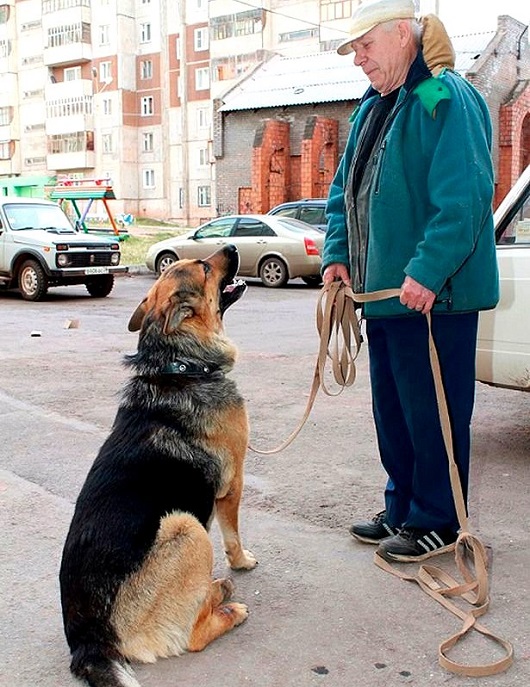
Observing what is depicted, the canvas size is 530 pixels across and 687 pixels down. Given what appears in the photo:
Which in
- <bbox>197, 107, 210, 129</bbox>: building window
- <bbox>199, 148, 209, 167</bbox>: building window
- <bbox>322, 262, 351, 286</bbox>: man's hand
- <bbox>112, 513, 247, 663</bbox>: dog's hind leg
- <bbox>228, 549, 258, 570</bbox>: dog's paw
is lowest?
<bbox>228, 549, 258, 570</bbox>: dog's paw

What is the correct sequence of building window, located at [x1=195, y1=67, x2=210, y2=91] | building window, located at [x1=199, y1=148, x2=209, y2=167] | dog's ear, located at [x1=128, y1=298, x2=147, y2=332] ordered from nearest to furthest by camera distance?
dog's ear, located at [x1=128, y1=298, x2=147, y2=332] < building window, located at [x1=199, y1=148, x2=209, y2=167] < building window, located at [x1=195, y1=67, x2=210, y2=91]

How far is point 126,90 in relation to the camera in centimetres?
5800

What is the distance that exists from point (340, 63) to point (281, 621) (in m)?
32.1

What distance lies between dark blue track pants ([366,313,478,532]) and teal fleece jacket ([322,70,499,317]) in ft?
0.42

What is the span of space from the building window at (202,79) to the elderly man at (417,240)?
53.8m

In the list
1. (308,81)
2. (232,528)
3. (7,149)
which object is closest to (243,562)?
(232,528)

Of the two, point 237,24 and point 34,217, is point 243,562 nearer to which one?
point 34,217

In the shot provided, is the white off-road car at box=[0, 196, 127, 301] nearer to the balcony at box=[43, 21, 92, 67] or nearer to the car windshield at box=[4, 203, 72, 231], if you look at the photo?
the car windshield at box=[4, 203, 72, 231]

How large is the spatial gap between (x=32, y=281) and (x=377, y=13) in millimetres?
12944

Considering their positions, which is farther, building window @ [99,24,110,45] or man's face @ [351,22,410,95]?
building window @ [99,24,110,45]

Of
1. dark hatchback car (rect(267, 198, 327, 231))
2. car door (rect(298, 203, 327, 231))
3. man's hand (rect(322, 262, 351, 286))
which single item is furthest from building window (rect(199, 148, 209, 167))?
man's hand (rect(322, 262, 351, 286))

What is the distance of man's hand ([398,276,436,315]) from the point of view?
3.12 m

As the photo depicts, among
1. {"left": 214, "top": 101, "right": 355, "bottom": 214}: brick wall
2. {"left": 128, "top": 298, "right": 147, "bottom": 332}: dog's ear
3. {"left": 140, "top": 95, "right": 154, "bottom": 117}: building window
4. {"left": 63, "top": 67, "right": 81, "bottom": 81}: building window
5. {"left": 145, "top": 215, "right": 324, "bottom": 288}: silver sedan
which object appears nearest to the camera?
{"left": 128, "top": 298, "right": 147, "bottom": 332}: dog's ear

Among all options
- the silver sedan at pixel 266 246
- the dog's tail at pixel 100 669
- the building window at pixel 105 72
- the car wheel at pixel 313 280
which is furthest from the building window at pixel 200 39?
the dog's tail at pixel 100 669
